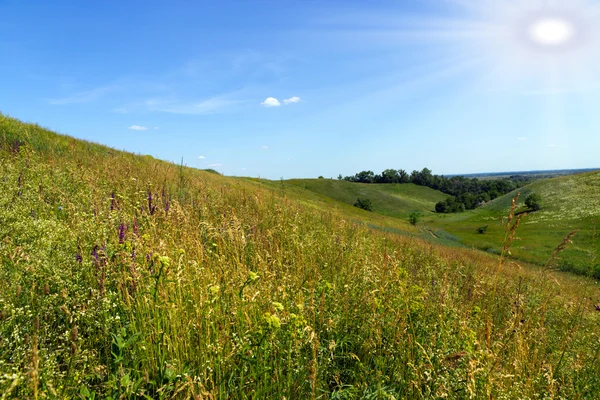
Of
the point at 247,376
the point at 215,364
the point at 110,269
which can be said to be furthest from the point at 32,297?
the point at 247,376

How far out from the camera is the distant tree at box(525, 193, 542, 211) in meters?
59.6

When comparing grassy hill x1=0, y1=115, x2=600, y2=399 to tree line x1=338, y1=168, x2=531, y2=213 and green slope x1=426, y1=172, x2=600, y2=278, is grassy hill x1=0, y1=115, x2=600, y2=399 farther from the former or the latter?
tree line x1=338, y1=168, x2=531, y2=213

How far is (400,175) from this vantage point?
550ft

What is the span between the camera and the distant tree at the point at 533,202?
59.6 m

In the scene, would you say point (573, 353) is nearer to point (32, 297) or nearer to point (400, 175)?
point (32, 297)

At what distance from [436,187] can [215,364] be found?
6833 inches

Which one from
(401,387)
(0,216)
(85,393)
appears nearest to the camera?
(85,393)

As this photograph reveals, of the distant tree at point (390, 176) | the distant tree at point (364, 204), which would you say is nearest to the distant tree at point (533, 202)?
the distant tree at point (364, 204)

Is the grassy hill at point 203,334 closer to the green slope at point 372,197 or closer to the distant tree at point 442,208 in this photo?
the green slope at point 372,197

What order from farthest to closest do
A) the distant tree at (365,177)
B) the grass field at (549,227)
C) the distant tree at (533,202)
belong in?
the distant tree at (365,177) → the distant tree at (533,202) → the grass field at (549,227)

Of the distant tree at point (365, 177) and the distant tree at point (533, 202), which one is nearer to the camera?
the distant tree at point (533, 202)

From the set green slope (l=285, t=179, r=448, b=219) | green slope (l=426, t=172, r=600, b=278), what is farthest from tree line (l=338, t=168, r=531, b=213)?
green slope (l=426, t=172, r=600, b=278)

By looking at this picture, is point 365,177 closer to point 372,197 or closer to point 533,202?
point 372,197

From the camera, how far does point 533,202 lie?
199 ft
